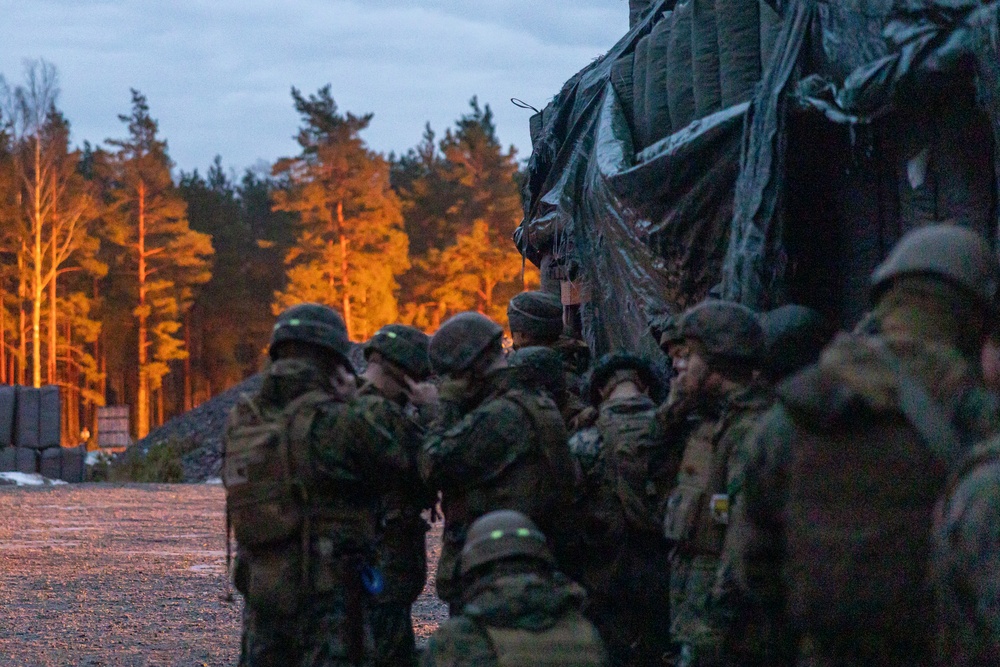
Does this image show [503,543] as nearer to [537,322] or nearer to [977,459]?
[977,459]

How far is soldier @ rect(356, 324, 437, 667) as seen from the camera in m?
4.42

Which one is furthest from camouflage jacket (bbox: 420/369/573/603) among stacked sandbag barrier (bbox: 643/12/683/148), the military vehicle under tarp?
stacked sandbag barrier (bbox: 643/12/683/148)

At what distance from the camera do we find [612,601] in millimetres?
5406

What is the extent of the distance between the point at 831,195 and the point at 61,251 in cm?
3945

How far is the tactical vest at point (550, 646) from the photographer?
3.12 m

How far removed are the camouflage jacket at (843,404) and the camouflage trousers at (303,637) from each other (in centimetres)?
180

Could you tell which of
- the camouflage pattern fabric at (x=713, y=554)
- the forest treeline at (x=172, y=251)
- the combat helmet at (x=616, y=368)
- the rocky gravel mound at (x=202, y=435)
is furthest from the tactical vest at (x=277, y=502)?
the forest treeline at (x=172, y=251)

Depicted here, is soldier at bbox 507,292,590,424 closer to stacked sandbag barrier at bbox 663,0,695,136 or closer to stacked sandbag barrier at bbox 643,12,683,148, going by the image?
stacked sandbag barrier at bbox 663,0,695,136

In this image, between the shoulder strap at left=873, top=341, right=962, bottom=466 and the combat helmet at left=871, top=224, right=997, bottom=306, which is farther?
the combat helmet at left=871, top=224, right=997, bottom=306

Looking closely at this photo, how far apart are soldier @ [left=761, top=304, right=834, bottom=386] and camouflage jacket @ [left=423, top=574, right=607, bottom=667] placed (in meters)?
1.46

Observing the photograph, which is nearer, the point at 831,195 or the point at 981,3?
the point at 981,3

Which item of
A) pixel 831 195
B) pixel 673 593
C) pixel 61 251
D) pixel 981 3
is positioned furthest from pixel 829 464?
pixel 61 251

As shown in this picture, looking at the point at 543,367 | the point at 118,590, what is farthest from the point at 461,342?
the point at 118,590

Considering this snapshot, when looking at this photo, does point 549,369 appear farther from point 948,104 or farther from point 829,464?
point 829,464
